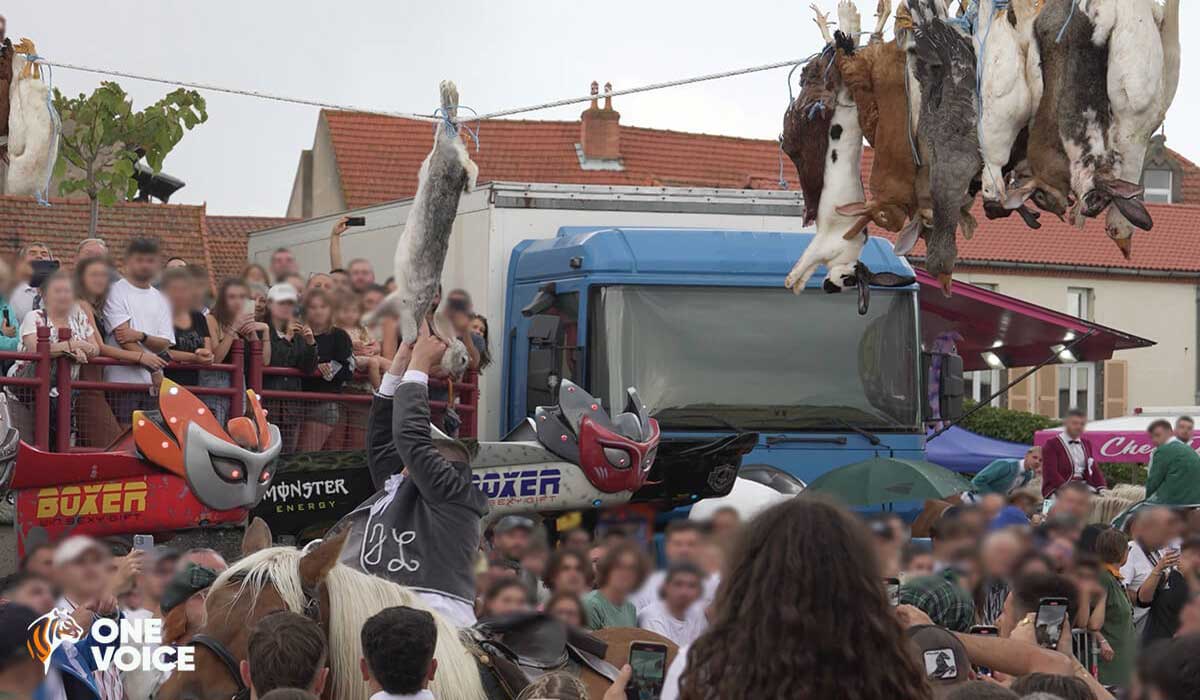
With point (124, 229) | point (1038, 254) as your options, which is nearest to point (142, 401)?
point (124, 229)

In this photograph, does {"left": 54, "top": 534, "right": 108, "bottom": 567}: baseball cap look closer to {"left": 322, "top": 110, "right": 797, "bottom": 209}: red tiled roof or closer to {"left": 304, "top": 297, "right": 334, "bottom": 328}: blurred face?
{"left": 304, "top": 297, "right": 334, "bottom": 328}: blurred face

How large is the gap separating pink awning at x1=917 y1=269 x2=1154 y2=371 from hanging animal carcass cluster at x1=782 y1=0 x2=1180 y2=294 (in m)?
9.90

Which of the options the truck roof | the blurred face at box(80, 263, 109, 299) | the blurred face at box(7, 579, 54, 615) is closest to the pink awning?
the truck roof

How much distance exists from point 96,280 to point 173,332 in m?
0.50

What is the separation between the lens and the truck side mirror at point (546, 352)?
12.1 m

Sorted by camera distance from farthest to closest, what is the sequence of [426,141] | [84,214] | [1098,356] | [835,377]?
[426,141] < [84,214] < [1098,356] < [835,377]

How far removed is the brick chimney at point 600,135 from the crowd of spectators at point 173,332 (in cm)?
2462

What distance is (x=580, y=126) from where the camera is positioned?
36250 millimetres

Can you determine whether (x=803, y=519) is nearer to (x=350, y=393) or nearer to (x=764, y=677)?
(x=764, y=677)

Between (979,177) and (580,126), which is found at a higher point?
(580,126)

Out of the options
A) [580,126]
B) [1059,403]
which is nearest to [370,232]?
[580,126]

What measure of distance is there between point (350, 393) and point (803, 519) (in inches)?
306

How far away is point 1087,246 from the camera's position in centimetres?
3644

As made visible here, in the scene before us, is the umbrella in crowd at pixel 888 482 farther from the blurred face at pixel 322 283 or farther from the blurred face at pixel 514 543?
the blurred face at pixel 322 283
